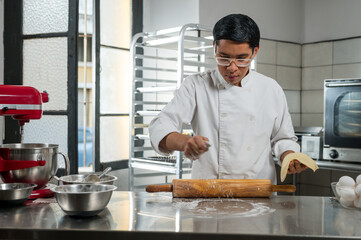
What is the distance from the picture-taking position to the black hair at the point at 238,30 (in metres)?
2.08


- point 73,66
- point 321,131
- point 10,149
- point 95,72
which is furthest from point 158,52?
point 10,149

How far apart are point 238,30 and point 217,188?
78 cm

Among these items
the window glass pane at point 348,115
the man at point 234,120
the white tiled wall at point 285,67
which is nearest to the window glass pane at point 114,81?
the white tiled wall at point 285,67

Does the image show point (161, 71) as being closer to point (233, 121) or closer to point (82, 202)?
point (233, 121)

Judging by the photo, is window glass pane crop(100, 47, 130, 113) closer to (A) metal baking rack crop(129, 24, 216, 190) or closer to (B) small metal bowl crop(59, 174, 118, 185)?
(A) metal baking rack crop(129, 24, 216, 190)

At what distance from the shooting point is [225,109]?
2350mm

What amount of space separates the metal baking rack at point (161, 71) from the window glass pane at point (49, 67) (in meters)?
0.71

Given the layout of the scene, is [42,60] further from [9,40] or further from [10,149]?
[10,149]

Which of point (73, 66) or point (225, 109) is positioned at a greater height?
point (73, 66)

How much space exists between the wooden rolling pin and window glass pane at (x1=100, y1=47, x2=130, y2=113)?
232 centimetres

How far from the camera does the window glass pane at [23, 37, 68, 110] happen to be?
11.5 ft

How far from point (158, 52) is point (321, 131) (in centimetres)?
182

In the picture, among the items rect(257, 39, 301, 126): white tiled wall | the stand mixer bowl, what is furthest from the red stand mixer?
rect(257, 39, 301, 126): white tiled wall

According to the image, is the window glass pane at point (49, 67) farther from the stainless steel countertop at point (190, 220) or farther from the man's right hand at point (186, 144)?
the stainless steel countertop at point (190, 220)
